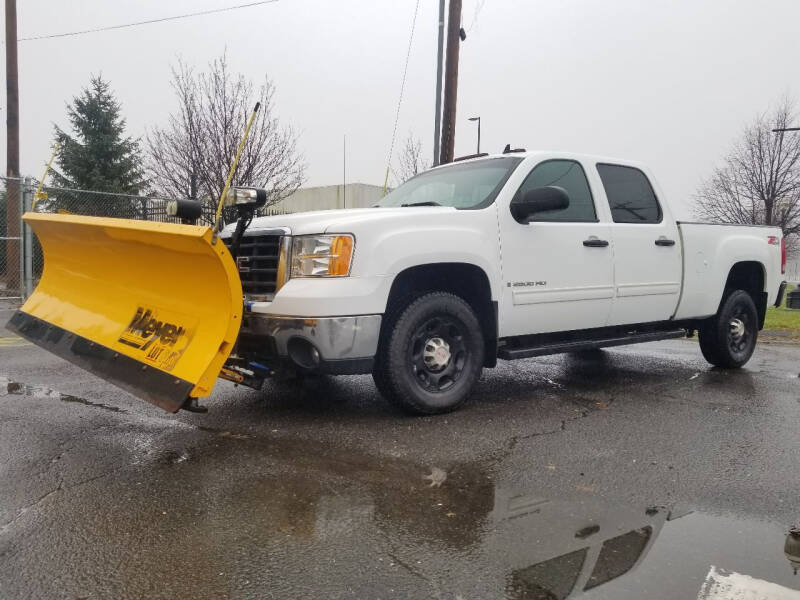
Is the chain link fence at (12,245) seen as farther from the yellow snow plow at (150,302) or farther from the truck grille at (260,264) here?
the truck grille at (260,264)

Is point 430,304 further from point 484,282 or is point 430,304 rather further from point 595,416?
point 595,416

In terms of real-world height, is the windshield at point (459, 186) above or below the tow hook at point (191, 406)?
above

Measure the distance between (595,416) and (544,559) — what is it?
247cm

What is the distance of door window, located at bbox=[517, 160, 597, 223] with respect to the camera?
521 centimetres

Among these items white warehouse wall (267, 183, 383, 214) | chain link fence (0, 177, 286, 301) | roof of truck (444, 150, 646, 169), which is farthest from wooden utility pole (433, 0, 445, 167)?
white warehouse wall (267, 183, 383, 214)

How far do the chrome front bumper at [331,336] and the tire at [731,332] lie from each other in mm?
4207

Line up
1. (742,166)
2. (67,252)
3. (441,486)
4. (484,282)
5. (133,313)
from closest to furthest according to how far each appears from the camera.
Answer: (441,486) → (133,313) → (484,282) → (67,252) → (742,166)

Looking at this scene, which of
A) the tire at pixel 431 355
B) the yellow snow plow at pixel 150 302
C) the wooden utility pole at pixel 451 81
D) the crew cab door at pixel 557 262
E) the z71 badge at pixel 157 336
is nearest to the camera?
the yellow snow plow at pixel 150 302

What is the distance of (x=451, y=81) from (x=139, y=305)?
10.1 metres

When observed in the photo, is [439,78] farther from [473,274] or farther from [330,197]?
[330,197]

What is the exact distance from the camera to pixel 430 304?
4.46m

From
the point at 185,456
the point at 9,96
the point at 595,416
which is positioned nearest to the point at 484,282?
the point at 595,416

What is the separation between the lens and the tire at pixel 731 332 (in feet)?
22.1

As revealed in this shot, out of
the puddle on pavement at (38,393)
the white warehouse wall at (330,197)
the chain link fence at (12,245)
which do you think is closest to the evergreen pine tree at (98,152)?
the white warehouse wall at (330,197)
